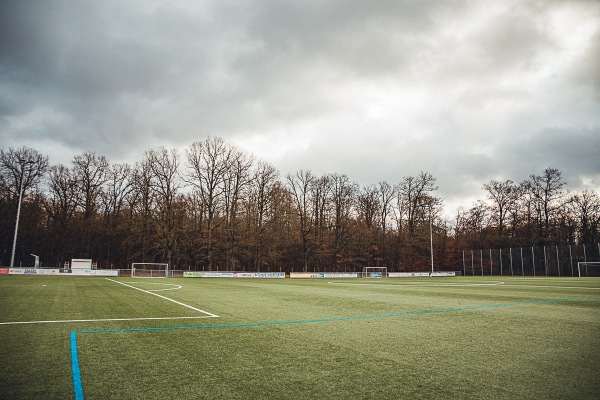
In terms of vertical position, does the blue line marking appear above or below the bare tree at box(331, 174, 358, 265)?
below

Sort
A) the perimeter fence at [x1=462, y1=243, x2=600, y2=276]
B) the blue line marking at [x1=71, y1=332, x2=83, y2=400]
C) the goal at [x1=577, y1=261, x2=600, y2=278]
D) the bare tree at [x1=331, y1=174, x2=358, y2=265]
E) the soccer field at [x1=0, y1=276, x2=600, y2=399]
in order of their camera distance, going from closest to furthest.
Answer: the blue line marking at [x1=71, y1=332, x2=83, y2=400] → the soccer field at [x1=0, y1=276, x2=600, y2=399] → the goal at [x1=577, y1=261, x2=600, y2=278] → the perimeter fence at [x1=462, y1=243, x2=600, y2=276] → the bare tree at [x1=331, y1=174, x2=358, y2=265]

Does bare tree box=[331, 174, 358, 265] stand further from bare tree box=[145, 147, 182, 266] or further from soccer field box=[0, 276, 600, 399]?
soccer field box=[0, 276, 600, 399]

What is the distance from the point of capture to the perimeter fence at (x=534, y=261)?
42.6 metres

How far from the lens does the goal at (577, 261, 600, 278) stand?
4159cm

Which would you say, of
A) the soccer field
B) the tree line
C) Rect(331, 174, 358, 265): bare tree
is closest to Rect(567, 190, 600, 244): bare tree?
the tree line

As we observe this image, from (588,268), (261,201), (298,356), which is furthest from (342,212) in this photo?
(298,356)

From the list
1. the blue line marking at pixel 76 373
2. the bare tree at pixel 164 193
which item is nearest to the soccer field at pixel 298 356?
the blue line marking at pixel 76 373

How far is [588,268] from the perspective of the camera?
42.1m

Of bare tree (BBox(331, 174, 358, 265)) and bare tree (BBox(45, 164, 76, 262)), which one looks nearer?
bare tree (BBox(45, 164, 76, 262))

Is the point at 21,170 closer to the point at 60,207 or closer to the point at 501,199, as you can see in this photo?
the point at 60,207

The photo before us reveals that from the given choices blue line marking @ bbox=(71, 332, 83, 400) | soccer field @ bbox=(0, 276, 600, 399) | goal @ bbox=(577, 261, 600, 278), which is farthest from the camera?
goal @ bbox=(577, 261, 600, 278)

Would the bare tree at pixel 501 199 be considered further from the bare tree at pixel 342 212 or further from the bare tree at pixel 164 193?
the bare tree at pixel 164 193

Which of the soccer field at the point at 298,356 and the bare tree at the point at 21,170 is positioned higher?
the bare tree at the point at 21,170

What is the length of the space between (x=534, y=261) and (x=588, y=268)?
564 centimetres
